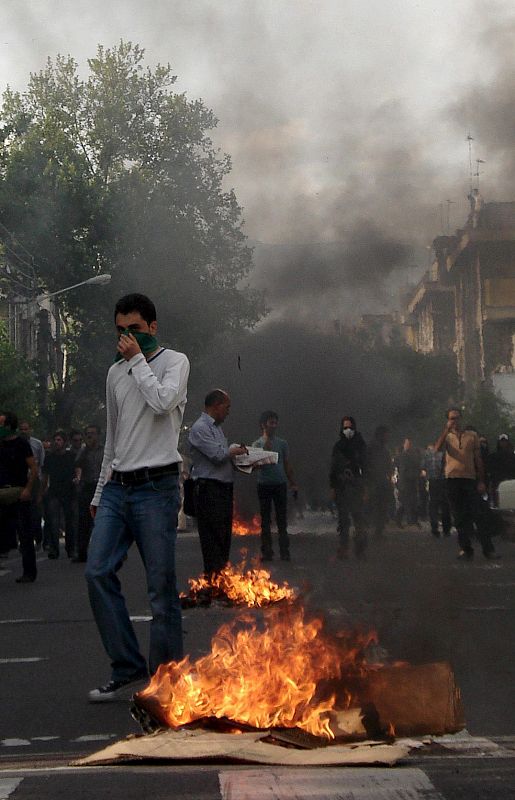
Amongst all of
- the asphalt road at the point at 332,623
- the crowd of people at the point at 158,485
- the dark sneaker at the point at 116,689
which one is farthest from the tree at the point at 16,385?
the dark sneaker at the point at 116,689

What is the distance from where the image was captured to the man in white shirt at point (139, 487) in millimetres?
6340

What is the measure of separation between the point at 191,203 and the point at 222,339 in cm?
677

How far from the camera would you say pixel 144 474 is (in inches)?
250

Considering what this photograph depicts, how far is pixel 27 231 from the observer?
4588 centimetres

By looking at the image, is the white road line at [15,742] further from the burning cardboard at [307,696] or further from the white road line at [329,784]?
the white road line at [329,784]

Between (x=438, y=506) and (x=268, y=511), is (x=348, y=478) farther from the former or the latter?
(x=438, y=506)

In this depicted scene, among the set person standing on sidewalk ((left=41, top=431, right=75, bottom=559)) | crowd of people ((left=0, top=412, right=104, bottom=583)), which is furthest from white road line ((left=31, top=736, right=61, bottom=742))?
person standing on sidewalk ((left=41, top=431, right=75, bottom=559))

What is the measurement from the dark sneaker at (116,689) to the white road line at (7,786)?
5.91 feet

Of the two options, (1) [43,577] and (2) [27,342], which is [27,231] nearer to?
(2) [27,342]

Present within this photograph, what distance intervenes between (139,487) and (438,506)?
16931mm

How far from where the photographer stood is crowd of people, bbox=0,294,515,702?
6.36 meters

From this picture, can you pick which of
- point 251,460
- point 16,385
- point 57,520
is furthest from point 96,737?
point 16,385

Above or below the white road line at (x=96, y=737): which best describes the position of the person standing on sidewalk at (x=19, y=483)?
above

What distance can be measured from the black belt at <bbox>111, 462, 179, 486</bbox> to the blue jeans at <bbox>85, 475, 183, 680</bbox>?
3cm
